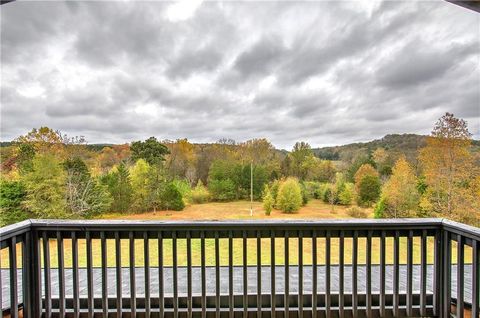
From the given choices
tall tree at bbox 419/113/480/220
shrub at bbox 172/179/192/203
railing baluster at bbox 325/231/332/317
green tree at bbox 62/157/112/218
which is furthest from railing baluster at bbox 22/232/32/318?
tall tree at bbox 419/113/480/220

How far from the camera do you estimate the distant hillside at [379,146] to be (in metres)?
3.89

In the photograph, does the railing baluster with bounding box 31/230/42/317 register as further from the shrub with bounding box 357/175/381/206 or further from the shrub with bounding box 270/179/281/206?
the shrub with bounding box 357/175/381/206

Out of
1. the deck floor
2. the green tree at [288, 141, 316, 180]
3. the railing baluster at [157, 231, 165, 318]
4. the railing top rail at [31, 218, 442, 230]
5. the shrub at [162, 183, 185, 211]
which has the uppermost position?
the green tree at [288, 141, 316, 180]

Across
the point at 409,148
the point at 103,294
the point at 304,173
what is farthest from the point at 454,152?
Result: the point at 103,294

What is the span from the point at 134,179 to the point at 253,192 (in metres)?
1.71

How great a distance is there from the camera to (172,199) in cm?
365

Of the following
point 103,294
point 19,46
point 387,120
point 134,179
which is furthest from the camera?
point 387,120

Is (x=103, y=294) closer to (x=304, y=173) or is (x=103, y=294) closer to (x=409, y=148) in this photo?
(x=304, y=173)

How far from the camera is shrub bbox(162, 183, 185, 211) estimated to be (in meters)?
3.59

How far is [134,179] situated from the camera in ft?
12.4

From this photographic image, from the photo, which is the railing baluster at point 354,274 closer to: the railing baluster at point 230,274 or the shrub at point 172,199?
the railing baluster at point 230,274

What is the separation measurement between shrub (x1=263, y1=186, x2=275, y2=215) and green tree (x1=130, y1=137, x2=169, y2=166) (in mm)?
1605

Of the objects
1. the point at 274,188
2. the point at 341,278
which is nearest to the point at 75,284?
the point at 341,278

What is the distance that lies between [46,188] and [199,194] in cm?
198
